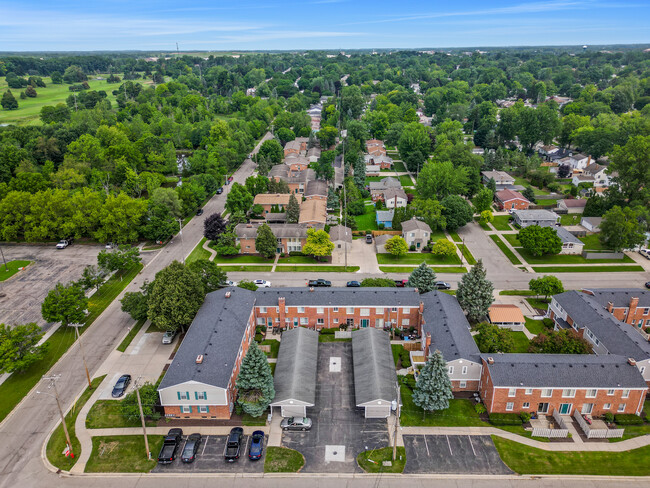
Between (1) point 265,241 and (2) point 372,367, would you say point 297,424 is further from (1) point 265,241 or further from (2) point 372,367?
(1) point 265,241

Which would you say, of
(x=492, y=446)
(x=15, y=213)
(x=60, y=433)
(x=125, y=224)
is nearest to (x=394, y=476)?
(x=492, y=446)

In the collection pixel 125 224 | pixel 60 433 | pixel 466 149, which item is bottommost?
pixel 60 433

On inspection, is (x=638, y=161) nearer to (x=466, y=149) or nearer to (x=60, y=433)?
(x=466, y=149)

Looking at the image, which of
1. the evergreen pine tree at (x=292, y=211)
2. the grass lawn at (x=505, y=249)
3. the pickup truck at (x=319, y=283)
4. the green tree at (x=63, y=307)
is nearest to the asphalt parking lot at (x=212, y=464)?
the green tree at (x=63, y=307)

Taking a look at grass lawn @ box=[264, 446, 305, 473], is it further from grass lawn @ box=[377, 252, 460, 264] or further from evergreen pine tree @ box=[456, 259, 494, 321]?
grass lawn @ box=[377, 252, 460, 264]

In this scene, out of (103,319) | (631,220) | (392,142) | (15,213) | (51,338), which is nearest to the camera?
(51,338)

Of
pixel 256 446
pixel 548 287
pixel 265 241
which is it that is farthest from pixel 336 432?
pixel 265 241

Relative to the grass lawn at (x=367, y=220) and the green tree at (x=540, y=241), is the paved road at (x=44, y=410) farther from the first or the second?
the green tree at (x=540, y=241)

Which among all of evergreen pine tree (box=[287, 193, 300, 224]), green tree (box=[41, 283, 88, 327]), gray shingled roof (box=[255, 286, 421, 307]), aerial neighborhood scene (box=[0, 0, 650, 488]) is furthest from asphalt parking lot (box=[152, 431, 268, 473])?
evergreen pine tree (box=[287, 193, 300, 224])
